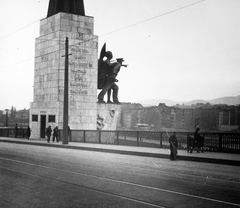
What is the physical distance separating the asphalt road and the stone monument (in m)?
21.3

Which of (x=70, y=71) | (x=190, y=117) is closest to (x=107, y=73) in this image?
(x=70, y=71)

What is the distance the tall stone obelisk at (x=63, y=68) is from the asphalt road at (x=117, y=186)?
70.0 feet

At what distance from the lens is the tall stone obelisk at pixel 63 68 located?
37.0 metres

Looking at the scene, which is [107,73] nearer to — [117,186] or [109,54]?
[109,54]

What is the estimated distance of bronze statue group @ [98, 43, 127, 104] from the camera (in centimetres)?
4059

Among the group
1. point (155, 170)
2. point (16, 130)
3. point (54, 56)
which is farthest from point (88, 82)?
point (155, 170)

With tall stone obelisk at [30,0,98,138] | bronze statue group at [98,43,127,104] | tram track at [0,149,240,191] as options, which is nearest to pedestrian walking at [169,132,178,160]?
tram track at [0,149,240,191]

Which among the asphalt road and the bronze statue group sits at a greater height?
the bronze statue group

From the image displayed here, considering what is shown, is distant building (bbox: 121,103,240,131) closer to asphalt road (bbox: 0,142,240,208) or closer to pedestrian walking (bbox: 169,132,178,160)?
pedestrian walking (bbox: 169,132,178,160)

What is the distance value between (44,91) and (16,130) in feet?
22.3

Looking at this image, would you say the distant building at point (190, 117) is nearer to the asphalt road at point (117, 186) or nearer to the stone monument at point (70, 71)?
the stone monument at point (70, 71)

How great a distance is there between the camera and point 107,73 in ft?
135

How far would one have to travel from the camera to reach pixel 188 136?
2319 cm

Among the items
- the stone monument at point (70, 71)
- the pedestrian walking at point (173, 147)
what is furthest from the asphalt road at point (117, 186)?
the stone monument at point (70, 71)
